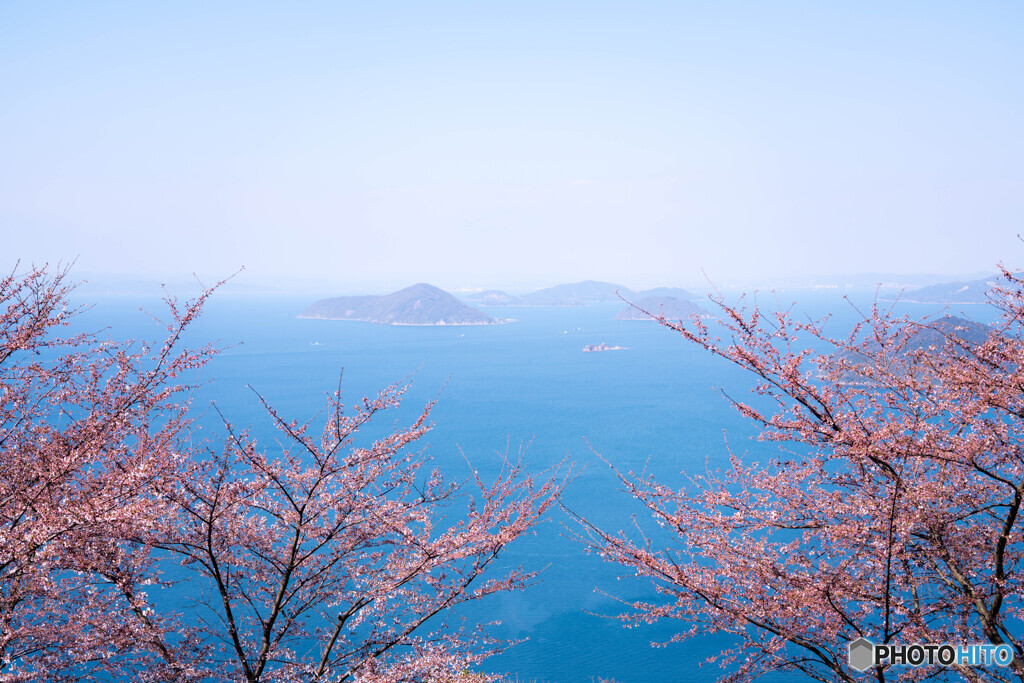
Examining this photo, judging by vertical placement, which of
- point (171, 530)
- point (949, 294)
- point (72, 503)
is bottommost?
point (171, 530)

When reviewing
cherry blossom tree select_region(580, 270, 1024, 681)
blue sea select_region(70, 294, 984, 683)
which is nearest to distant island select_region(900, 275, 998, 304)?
blue sea select_region(70, 294, 984, 683)

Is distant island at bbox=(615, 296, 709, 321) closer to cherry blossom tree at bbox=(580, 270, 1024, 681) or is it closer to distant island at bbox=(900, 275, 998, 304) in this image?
distant island at bbox=(900, 275, 998, 304)

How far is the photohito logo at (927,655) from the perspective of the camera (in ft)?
12.8

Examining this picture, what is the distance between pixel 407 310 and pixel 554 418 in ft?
398

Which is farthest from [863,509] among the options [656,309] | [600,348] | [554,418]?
[656,309]

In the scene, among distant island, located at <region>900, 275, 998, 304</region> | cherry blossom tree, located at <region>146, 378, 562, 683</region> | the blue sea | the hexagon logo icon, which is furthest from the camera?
distant island, located at <region>900, 275, 998, 304</region>

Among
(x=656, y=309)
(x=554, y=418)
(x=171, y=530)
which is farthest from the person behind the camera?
(x=656, y=309)

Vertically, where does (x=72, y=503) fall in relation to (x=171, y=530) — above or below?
above

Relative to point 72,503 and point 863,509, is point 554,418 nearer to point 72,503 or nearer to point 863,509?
point 863,509

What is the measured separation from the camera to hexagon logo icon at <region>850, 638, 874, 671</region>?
13.2 feet

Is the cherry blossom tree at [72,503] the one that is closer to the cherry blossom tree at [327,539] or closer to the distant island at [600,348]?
the cherry blossom tree at [327,539]

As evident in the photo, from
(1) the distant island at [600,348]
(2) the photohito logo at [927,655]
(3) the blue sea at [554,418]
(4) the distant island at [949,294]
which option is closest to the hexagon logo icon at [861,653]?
(2) the photohito logo at [927,655]

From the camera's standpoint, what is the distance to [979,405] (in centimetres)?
375

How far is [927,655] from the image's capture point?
13.1 feet
